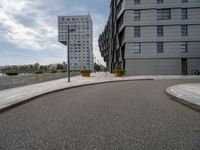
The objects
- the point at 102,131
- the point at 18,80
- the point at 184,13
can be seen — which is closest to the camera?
the point at 102,131

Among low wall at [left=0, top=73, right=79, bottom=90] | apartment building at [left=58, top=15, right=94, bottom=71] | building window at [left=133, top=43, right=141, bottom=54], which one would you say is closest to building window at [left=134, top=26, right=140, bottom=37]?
building window at [left=133, top=43, right=141, bottom=54]

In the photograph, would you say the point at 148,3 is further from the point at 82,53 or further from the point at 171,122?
the point at 82,53

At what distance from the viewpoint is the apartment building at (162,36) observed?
3531 centimetres

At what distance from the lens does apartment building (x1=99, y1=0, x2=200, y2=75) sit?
35.3 metres

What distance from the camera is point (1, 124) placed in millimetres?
4934

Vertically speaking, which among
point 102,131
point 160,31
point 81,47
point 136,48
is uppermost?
point 81,47

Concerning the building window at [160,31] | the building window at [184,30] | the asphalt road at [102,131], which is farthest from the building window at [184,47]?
the asphalt road at [102,131]

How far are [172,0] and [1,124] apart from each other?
3872 centimetres

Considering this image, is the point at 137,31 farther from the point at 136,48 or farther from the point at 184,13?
the point at 184,13

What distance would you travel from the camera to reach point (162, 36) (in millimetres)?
35531

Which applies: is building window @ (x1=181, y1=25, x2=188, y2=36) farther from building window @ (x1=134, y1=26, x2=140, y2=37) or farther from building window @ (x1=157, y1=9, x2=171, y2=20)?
building window @ (x1=134, y1=26, x2=140, y2=37)

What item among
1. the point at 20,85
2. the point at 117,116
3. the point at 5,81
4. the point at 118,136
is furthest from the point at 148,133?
the point at 20,85

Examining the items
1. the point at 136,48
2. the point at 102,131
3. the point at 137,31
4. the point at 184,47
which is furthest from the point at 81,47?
the point at 102,131

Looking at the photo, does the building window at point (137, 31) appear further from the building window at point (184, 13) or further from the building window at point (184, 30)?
the building window at point (184, 13)
